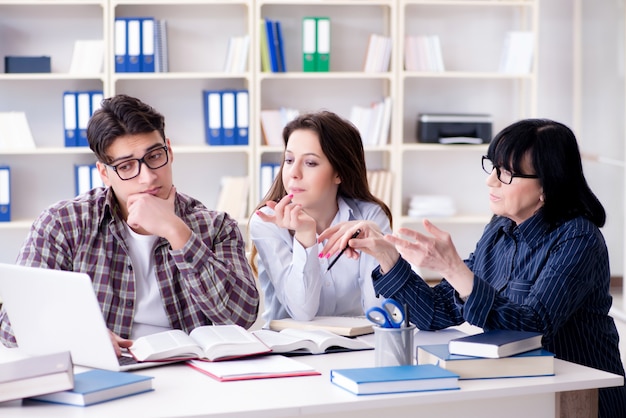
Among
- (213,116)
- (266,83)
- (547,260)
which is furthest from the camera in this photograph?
(266,83)

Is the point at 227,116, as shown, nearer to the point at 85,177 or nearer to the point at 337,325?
the point at 85,177

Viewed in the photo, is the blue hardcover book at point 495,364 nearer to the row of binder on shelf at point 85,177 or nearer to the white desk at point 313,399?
→ the white desk at point 313,399

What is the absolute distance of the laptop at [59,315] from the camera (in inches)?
66.1

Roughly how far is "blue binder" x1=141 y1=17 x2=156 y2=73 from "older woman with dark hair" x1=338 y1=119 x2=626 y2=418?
10.2ft

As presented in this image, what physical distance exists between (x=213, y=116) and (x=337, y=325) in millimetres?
2995

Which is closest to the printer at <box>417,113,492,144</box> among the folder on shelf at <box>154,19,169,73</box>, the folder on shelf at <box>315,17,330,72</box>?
the folder on shelf at <box>315,17,330,72</box>

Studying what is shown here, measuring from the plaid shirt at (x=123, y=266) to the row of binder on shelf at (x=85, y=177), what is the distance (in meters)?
2.65

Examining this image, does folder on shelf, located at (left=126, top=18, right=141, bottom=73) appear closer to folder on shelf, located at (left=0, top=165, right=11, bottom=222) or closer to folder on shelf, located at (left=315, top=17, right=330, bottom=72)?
folder on shelf, located at (left=0, top=165, right=11, bottom=222)

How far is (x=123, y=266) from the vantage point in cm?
228

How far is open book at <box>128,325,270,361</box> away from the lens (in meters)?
1.82

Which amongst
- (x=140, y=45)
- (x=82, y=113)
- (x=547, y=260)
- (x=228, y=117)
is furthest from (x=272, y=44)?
(x=547, y=260)

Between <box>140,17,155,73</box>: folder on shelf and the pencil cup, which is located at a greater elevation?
<box>140,17,155,73</box>: folder on shelf

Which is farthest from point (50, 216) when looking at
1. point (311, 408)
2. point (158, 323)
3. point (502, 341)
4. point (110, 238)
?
point (502, 341)

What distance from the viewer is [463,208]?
5.59 meters
